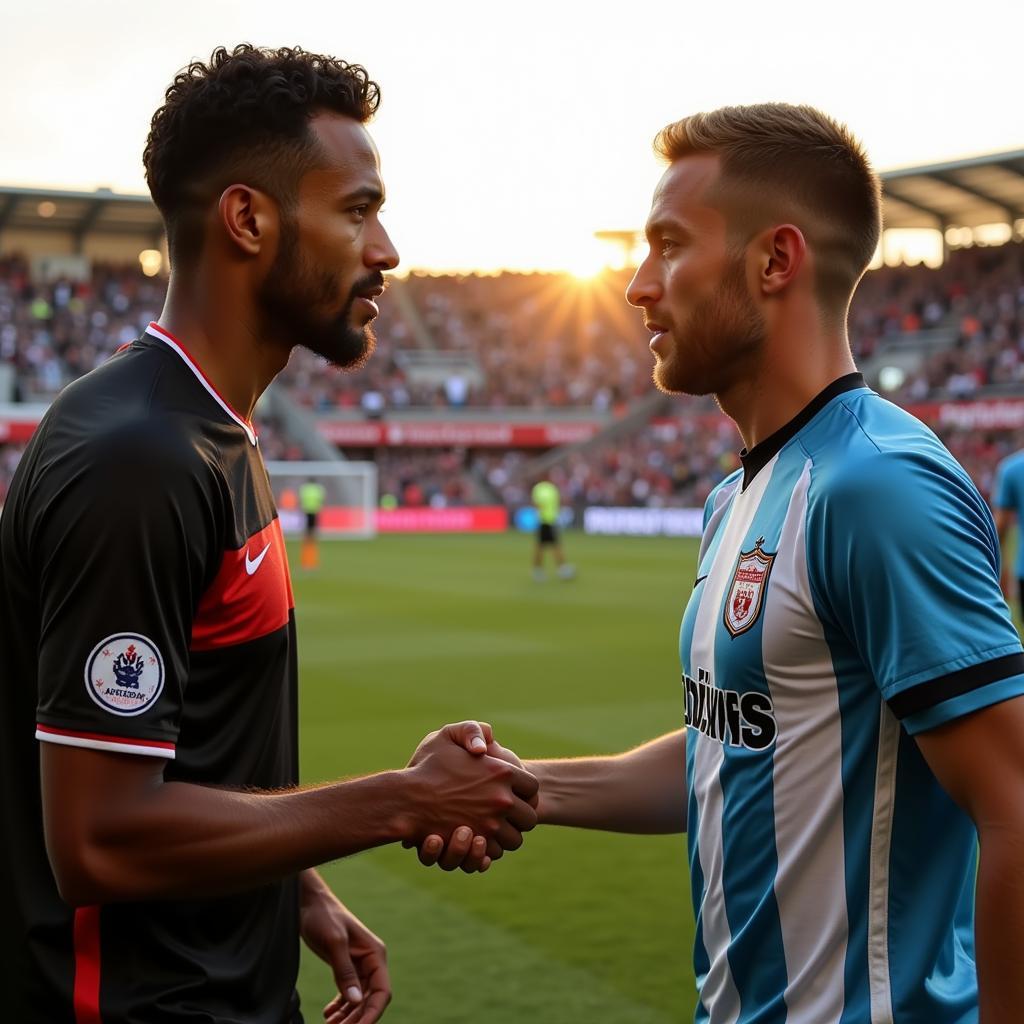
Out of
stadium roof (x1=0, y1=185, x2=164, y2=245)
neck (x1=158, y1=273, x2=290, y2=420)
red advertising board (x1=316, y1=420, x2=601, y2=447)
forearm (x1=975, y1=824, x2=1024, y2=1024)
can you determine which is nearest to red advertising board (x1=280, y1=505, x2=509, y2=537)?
red advertising board (x1=316, y1=420, x2=601, y2=447)

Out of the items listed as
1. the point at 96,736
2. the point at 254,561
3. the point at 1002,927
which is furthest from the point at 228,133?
the point at 1002,927

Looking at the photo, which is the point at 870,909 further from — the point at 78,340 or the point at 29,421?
the point at 78,340

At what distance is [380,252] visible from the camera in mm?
2533

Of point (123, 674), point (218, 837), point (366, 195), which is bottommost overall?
point (218, 837)

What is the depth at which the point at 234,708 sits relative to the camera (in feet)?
7.42

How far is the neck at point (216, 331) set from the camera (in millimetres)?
2375

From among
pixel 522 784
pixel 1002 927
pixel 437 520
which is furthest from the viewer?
pixel 437 520

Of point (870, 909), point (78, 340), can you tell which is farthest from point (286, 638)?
point (78, 340)

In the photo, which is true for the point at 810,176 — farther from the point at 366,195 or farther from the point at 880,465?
the point at 366,195

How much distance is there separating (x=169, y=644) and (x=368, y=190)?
0.99 metres

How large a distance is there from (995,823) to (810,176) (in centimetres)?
120

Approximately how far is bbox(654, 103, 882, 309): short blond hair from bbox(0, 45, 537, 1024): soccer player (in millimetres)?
683

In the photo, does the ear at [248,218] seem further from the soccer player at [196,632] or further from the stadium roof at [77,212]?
the stadium roof at [77,212]

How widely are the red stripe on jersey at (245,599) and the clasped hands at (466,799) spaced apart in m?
0.36
